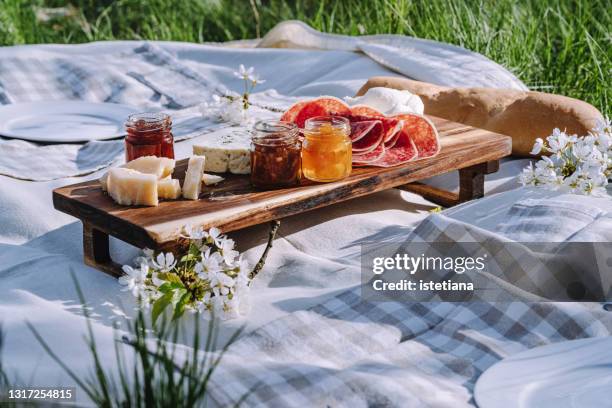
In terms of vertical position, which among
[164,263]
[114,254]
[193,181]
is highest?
[193,181]

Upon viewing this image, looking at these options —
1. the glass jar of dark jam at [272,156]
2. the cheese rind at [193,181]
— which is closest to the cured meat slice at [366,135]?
the glass jar of dark jam at [272,156]

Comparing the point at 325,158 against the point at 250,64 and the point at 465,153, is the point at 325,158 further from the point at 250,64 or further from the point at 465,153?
the point at 250,64

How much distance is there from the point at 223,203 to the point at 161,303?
365mm

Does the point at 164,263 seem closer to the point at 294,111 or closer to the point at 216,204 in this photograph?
the point at 216,204

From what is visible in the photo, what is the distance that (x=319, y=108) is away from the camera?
8.87 ft

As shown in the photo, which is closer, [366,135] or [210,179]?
[210,179]

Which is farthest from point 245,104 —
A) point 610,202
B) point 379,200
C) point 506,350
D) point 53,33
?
point 53,33

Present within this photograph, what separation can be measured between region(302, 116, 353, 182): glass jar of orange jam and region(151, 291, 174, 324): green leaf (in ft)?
1.92

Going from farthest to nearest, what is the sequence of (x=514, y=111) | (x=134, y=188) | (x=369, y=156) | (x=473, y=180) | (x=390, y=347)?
(x=514, y=111)
(x=473, y=180)
(x=369, y=156)
(x=134, y=188)
(x=390, y=347)

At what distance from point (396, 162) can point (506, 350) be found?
2.61 feet

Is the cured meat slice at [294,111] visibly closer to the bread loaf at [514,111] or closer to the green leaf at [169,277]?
the bread loaf at [514,111]

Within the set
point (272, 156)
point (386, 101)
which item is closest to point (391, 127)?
point (386, 101)

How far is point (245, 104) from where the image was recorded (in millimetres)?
3170

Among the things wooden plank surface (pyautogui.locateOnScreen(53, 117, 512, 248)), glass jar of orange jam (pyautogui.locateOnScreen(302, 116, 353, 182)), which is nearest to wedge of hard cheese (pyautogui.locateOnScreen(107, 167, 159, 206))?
wooden plank surface (pyautogui.locateOnScreen(53, 117, 512, 248))
